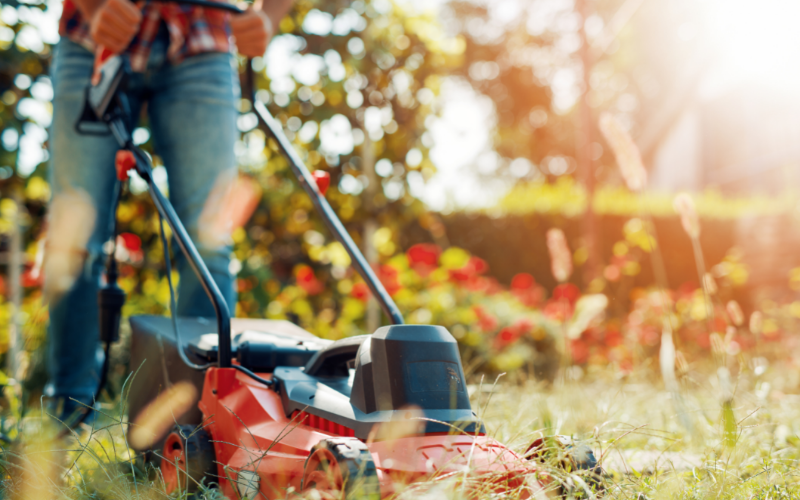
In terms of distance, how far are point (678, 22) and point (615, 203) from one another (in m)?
16.2

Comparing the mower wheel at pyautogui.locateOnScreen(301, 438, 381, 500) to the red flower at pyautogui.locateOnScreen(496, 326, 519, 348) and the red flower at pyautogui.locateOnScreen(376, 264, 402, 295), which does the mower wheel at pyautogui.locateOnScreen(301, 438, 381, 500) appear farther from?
the red flower at pyautogui.locateOnScreen(496, 326, 519, 348)

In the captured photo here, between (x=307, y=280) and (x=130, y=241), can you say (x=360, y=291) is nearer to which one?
(x=307, y=280)

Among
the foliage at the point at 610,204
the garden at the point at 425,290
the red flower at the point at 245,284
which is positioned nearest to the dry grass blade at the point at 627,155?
the garden at the point at 425,290

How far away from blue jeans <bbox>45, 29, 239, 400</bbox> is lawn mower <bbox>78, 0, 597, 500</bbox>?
0.61 feet

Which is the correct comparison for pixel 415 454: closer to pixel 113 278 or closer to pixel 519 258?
pixel 113 278

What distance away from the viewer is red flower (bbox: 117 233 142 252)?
2789 millimetres

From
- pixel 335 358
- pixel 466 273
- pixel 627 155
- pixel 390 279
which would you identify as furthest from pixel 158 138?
pixel 466 273

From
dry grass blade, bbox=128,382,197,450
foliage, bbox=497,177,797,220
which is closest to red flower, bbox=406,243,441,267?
dry grass blade, bbox=128,382,197,450

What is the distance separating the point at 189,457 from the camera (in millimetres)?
1078

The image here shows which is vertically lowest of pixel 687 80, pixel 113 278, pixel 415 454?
pixel 415 454

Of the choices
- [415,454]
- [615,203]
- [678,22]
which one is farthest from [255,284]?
[678,22]

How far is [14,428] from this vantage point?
57.4 inches

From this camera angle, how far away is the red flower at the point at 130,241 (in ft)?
9.15

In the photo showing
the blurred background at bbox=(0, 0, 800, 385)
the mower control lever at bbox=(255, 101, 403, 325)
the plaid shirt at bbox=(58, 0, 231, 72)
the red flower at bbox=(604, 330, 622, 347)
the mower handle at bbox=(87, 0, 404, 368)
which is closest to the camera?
the mower handle at bbox=(87, 0, 404, 368)
